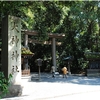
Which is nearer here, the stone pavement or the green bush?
the green bush

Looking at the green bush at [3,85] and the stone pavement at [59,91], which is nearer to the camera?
the green bush at [3,85]

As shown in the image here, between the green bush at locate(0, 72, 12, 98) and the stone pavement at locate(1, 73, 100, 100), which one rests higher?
the green bush at locate(0, 72, 12, 98)

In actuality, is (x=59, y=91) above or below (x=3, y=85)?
below

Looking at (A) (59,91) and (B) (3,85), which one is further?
(A) (59,91)

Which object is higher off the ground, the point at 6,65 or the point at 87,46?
the point at 87,46

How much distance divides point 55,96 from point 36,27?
13575 millimetres

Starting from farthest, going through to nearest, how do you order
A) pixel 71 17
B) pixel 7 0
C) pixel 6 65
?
1. pixel 71 17
2. pixel 6 65
3. pixel 7 0

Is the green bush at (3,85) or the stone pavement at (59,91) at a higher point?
the green bush at (3,85)

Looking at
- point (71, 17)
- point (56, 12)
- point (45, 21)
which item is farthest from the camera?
point (71, 17)

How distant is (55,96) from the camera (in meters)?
9.05

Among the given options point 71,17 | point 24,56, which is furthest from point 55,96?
point 71,17

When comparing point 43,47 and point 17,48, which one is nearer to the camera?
point 17,48

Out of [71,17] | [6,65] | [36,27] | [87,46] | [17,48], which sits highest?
[71,17]

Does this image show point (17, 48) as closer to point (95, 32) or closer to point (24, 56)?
point (24, 56)
